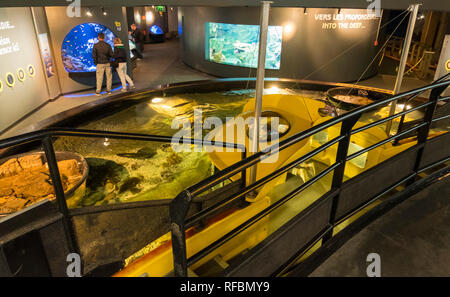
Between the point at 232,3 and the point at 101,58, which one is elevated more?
the point at 232,3

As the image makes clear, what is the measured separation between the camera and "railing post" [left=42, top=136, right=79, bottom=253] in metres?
1.97

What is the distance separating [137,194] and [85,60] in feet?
22.4

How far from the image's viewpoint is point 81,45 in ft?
32.5

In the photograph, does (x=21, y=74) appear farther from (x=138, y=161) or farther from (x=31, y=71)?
(x=138, y=161)

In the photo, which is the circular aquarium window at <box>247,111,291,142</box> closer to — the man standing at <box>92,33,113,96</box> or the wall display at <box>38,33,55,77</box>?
the man standing at <box>92,33,113,96</box>

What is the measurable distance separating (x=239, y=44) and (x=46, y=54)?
6652mm

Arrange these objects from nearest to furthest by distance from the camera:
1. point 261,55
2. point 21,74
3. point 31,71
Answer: point 261,55 < point 21,74 < point 31,71

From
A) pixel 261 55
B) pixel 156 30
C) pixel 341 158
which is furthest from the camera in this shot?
pixel 156 30

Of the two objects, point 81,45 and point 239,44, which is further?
point 239,44

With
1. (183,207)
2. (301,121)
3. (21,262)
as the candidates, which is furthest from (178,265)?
(301,121)

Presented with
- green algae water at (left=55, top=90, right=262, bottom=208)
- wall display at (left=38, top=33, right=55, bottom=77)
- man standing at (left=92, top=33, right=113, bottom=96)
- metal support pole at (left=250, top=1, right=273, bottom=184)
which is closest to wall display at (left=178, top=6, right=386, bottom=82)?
green algae water at (left=55, top=90, right=262, bottom=208)

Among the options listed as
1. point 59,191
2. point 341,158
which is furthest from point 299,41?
point 59,191

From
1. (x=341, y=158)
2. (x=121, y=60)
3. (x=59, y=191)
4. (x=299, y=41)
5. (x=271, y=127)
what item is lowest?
(x=271, y=127)

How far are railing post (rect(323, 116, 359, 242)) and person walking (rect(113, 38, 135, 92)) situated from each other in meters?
9.28
